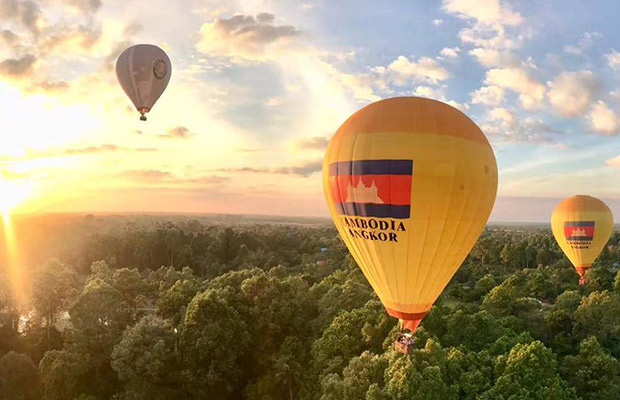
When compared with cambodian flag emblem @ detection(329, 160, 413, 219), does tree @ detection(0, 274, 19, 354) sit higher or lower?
lower

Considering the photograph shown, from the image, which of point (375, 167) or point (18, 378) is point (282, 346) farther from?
point (375, 167)

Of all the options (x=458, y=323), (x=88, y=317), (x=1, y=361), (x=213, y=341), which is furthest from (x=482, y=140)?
(x=1, y=361)

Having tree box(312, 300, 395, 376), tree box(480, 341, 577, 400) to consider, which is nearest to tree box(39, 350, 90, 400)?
tree box(312, 300, 395, 376)

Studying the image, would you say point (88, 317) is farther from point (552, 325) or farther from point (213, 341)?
point (552, 325)

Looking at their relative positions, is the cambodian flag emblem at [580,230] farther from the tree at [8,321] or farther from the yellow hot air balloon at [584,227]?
the tree at [8,321]

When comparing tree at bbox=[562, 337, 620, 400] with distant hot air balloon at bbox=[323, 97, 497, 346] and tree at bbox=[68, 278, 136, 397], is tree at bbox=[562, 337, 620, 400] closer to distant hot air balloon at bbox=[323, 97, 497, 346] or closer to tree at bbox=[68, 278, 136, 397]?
distant hot air balloon at bbox=[323, 97, 497, 346]

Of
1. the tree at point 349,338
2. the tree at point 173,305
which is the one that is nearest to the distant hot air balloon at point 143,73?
the tree at point 173,305

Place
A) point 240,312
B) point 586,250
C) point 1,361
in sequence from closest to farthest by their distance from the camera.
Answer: point 1,361 → point 240,312 → point 586,250
